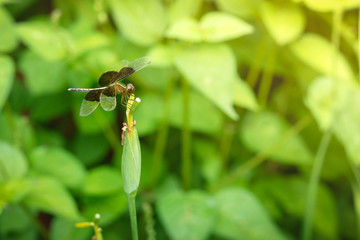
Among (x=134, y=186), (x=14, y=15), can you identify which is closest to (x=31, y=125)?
(x=14, y=15)

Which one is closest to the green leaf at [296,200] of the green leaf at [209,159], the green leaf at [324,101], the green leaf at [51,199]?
the green leaf at [209,159]

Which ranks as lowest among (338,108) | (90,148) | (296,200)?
(296,200)

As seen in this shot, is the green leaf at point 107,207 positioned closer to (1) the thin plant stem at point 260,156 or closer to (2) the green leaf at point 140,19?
(1) the thin plant stem at point 260,156

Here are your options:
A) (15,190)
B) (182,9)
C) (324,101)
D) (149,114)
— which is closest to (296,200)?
(324,101)

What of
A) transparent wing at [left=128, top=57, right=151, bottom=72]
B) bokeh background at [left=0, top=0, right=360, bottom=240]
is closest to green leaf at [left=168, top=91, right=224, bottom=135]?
bokeh background at [left=0, top=0, right=360, bottom=240]

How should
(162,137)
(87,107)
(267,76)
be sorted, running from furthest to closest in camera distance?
1. (267,76)
2. (162,137)
3. (87,107)

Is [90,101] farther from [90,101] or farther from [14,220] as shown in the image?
[14,220]

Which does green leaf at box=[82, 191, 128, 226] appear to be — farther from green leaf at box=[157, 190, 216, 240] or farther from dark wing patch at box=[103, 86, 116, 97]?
dark wing patch at box=[103, 86, 116, 97]
